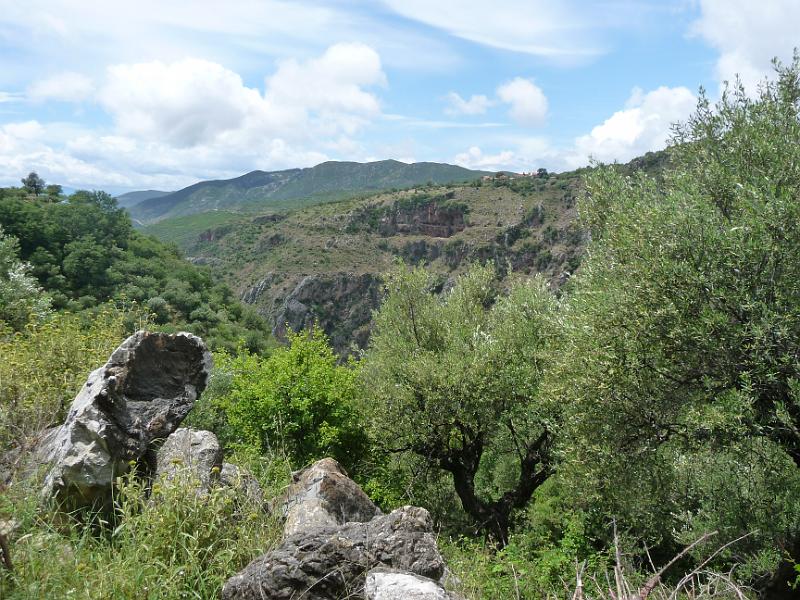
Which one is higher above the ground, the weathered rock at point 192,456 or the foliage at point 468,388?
the weathered rock at point 192,456

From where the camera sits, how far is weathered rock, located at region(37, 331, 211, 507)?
646 cm

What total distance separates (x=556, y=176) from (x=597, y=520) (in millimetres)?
162848

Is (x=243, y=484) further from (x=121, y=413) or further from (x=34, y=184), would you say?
(x=34, y=184)

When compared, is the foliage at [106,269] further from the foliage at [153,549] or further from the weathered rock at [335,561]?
the weathered rock at [335,561]

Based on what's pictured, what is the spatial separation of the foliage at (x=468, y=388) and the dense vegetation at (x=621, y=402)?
0.10m

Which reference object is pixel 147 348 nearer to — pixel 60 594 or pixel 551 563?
pixel 60 594

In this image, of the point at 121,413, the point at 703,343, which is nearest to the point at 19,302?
the point at 121,413

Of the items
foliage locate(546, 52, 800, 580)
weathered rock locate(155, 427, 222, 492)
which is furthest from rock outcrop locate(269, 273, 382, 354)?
weathered rock locate(155, 427, 222, 492)

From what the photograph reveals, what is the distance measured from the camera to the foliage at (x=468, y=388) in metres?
16.1

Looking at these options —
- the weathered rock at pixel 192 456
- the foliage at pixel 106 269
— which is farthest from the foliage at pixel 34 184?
the weathered rock at pixel 192 456

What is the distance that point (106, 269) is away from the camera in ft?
151

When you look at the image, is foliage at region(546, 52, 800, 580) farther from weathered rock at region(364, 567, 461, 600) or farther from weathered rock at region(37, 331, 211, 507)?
weathered rock at region(37, 331, 211, 507)

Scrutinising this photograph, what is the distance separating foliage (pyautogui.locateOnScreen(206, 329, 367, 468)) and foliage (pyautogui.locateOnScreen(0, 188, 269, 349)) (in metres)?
23.0

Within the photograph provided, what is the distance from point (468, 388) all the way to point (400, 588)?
12.0 m
